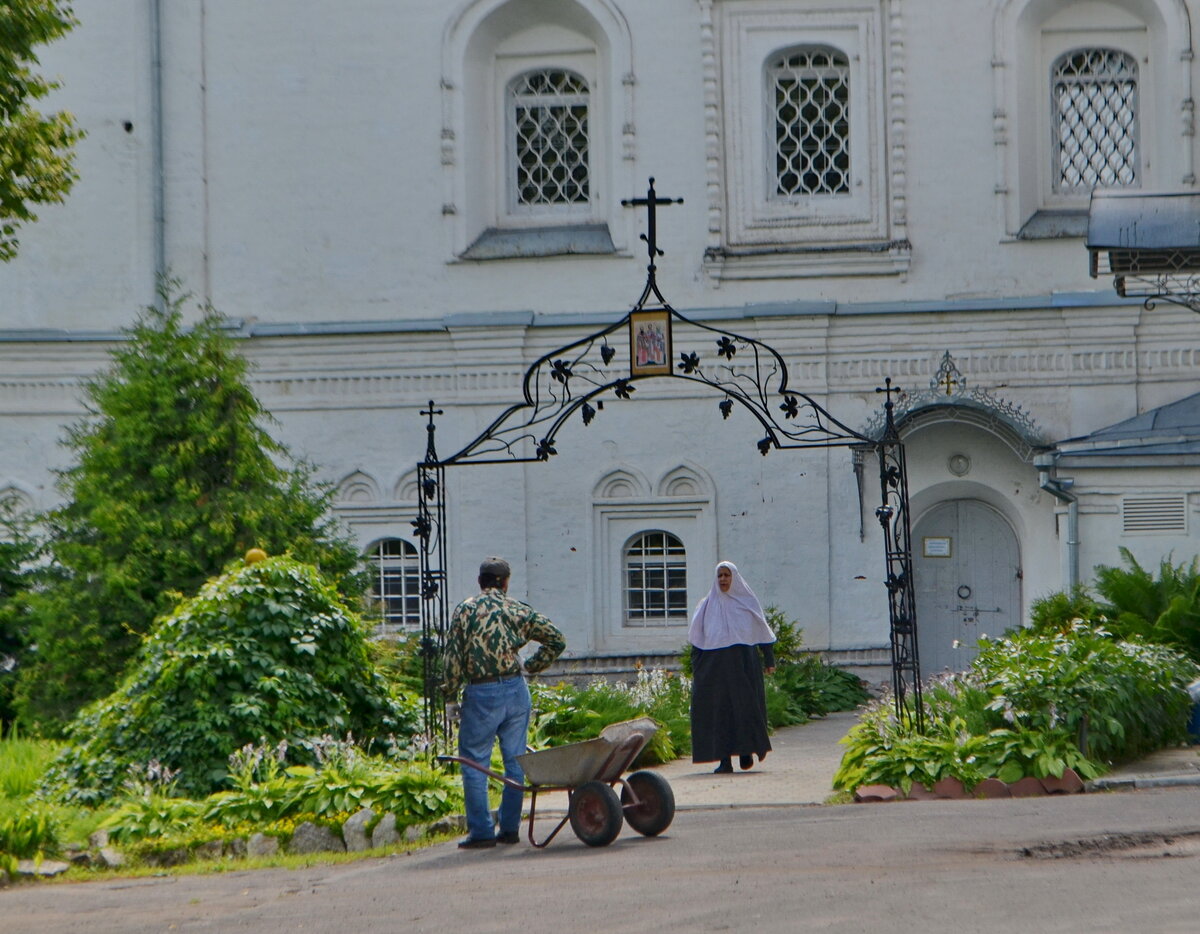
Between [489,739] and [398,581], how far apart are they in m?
10.9

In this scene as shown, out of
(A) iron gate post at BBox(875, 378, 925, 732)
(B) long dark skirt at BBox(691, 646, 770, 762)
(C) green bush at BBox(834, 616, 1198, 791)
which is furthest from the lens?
(B) long dark skirt at BBox(691, 646, 770, 762)

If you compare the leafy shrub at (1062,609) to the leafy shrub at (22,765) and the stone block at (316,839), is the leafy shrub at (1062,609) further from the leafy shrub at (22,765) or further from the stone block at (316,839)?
the leafy shrub at (22,765)

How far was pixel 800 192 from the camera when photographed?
65.8ft

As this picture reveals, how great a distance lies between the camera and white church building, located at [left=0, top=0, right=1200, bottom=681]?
768 inches

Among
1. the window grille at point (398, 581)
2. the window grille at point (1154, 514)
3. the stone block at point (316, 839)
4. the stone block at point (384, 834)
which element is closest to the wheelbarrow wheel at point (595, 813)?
the stone block at point (384, 834)

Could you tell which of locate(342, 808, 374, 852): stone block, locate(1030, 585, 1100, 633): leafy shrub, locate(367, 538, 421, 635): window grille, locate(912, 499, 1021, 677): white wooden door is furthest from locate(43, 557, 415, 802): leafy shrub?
locate(912, 499, 1021, 677): white wooden door

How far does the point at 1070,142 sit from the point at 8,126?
12148 mm

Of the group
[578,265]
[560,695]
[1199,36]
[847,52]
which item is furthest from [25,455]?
[1199,36]

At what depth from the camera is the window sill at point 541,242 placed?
20062mm

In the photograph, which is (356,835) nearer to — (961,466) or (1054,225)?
(961,466)

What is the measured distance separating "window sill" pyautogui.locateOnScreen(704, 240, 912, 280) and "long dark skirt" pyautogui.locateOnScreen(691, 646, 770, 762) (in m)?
7.39

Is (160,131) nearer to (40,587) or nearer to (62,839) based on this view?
(40,587)

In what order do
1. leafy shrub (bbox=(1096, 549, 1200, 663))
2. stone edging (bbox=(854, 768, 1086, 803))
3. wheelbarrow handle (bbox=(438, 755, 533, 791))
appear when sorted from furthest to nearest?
leafy shrub (bbox=(1096, 549, 1200, 663))
stone edging (bbox=(854, 768, 1086, 803))
wheelbarrow handle (bbox=(438, 755, 533, 791))

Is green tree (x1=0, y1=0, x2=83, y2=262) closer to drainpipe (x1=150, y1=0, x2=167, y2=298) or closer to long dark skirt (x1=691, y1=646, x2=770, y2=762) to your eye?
long dark skirt (x1=691, y1=646, x2=770, y2=762)
